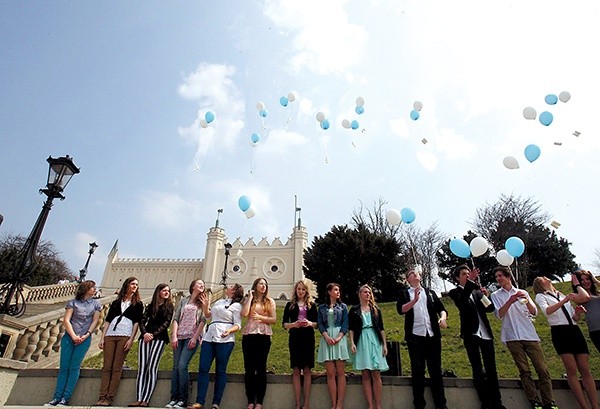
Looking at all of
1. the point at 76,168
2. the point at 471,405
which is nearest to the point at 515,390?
the point at 471,405

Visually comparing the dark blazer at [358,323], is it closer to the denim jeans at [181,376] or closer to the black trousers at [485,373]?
the black trousers at [485,373]

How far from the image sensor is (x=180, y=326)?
4797 millimetres

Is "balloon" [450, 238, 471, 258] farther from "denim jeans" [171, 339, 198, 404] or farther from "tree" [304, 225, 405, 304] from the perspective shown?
"tree" [304, 225, 405, 304]

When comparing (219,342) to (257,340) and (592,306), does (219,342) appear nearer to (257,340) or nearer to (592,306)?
(257,340)

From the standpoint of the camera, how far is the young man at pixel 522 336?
4.34 metres

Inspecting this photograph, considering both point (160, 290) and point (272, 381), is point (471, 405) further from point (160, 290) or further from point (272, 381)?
point (160, 290)

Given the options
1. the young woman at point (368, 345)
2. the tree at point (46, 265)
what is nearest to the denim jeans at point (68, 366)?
the young woman at point (368, 345)

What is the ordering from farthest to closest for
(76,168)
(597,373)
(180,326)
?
(597,373) < (76,168) < (180,326)

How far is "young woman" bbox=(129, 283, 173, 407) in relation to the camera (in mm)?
4414

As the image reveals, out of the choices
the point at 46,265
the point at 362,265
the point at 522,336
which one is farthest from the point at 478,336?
the point at 46,265

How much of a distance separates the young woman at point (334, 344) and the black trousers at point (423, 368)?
890 mm

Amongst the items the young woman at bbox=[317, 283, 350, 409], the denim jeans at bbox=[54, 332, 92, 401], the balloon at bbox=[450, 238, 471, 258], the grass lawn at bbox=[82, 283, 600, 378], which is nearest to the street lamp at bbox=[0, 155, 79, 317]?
the denim jeans at bbox=[54, 332, 92, 401]

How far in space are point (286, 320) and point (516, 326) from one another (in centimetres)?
322

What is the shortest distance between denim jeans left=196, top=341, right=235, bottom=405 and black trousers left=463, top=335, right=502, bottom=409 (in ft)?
10.8
